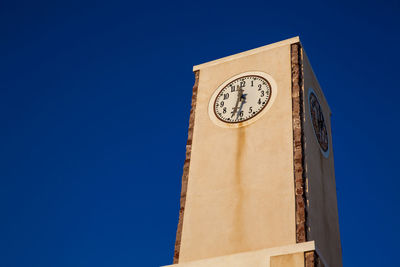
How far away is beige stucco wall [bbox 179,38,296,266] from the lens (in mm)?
15781

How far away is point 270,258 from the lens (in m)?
14.8

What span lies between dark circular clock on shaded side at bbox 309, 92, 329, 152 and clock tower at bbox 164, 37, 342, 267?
0.05 meters

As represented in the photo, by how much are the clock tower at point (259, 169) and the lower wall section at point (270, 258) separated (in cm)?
3

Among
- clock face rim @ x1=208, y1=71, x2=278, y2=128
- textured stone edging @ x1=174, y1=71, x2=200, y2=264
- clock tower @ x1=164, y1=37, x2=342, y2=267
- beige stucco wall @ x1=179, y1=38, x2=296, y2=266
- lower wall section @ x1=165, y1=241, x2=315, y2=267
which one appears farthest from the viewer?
clock face rim @ x1=208, y1=71, x2=278, y2=128

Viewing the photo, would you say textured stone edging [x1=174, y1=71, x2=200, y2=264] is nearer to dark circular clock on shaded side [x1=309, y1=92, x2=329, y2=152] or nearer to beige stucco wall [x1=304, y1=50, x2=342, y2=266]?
beige stucco wall [x1=304, y1=50, x2=342, y2=266]

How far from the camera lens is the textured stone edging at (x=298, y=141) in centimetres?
1529

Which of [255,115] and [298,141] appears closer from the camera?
[298,141]

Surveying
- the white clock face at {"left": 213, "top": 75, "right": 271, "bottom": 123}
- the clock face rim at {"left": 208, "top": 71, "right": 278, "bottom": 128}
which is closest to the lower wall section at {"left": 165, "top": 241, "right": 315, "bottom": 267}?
the clock face rim at {"left": 208, "top": 71, "right": 278, "bottom": 128}

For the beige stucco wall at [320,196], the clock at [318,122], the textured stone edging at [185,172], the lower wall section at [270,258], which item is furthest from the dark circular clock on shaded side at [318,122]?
the lower wall section at [270,258]

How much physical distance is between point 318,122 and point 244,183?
3.98 m

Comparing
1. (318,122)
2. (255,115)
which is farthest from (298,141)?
(318,122)

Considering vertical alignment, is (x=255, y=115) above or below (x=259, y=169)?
above

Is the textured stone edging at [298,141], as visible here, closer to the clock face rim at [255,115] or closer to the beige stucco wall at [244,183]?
the beige stucco wall at [244,183]

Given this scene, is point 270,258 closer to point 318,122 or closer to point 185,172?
point 185,172
